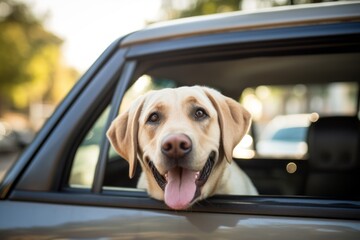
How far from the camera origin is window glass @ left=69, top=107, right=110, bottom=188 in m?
2.12

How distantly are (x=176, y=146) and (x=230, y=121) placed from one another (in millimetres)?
347

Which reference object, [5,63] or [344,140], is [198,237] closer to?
[344,140]

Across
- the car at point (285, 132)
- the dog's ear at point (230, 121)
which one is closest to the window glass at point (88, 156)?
the dog's ear at point (230, 121)

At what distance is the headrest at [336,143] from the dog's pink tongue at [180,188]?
181 cm

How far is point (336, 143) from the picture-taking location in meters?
3.05

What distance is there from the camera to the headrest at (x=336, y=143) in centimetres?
304

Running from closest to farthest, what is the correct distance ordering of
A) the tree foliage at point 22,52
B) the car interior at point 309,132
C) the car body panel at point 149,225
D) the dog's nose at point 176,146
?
the car body panel at point 149,225, the dog's nose at point 176,146, the car interior at point 309,132, the tree foliage at point 22,52

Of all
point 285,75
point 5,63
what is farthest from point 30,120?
point 285,75

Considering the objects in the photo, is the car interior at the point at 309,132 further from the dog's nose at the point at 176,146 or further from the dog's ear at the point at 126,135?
the dog's nose at the point at 176,146

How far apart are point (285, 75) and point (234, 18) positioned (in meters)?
1.80

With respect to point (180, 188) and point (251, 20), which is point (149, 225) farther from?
point (251, 20)

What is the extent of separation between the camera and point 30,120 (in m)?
40.3

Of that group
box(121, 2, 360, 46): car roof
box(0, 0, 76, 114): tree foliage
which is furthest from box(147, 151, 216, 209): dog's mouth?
box(0, 0, 76, 114): tree foliage

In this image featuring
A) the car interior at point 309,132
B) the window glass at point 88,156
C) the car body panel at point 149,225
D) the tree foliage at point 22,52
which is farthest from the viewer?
the tree foliage at point 22,52
